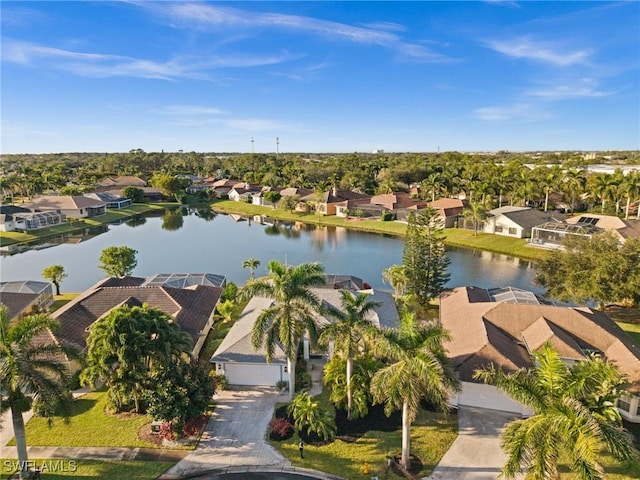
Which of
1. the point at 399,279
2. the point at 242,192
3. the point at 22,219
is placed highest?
the point at 242,192

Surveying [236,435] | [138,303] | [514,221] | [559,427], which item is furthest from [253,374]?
[514,221]

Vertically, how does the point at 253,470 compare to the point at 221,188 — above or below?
below

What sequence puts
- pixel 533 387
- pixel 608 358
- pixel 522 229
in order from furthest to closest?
pixel 522 229, pixel 608 358, pixel 533 387

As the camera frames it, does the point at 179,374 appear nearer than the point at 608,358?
Yes

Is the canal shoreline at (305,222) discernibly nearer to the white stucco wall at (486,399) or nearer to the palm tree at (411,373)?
the white stucco wall at (486,399)

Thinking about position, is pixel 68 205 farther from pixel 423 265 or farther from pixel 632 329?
pixel 632 329

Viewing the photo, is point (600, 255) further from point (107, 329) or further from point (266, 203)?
point (266, 203)

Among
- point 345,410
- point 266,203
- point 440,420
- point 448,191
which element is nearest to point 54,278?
point 345,410
